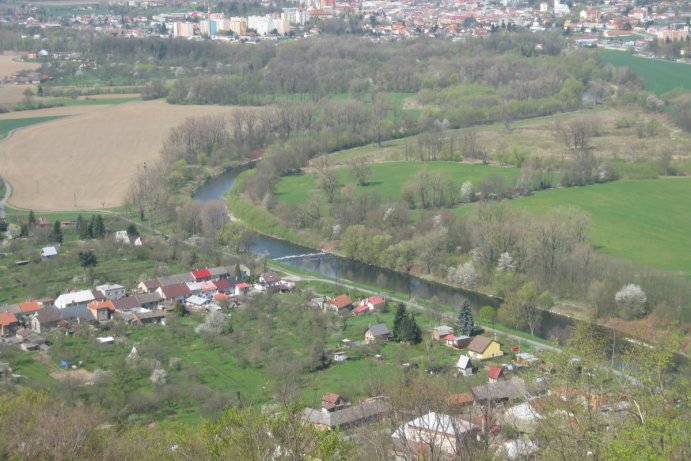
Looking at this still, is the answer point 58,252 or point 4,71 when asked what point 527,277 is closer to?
point 58,252

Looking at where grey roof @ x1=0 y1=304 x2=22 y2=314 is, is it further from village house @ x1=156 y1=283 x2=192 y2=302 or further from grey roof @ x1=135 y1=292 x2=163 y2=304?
village house @ x1=156 y1=283 x2=192 y2=302

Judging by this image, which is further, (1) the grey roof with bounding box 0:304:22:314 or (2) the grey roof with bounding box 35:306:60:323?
(1) the grey roof with bounding box 0:304:22:314

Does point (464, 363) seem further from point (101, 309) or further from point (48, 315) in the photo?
point (48, 315)

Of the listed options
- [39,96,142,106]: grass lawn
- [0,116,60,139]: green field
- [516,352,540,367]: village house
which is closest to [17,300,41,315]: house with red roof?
[516,352,540,367]: village house

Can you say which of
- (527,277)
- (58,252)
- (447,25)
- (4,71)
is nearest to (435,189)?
(527,277)

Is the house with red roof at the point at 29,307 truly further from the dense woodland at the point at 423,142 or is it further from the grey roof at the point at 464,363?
the grey roof at the point at 464,363
